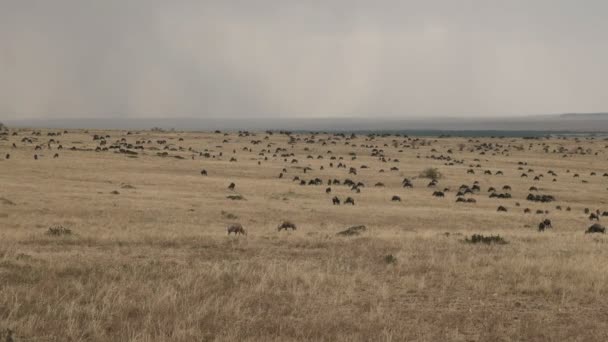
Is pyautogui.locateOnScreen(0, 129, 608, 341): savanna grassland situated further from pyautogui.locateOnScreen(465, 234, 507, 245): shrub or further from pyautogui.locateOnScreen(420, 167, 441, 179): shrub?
pyautogui.locateOnScreen(420, 167, 441, 179): shrub

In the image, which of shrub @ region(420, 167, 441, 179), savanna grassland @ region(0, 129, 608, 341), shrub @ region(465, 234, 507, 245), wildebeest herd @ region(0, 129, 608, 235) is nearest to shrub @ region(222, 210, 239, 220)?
savanna grassland @ region(0, 129, 608, 341)

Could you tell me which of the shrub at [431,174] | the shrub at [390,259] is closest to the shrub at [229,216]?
the shrub at [390,259]

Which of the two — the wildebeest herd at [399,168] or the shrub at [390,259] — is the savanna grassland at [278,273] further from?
the wildebeest herd at [399,168]

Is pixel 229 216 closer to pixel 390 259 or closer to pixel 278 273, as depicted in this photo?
pixel 390 259

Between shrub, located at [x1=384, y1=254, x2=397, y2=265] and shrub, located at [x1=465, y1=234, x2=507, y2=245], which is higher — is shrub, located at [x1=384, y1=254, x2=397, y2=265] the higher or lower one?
the higher one

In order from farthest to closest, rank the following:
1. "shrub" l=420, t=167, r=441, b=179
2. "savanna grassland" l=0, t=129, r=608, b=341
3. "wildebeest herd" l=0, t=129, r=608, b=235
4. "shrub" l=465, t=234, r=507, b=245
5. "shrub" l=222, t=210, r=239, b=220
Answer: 1. "shrub" l=420, t=167, r=441, b=179
2. "wildebeest herd" l=0, t=129, r=608, b=235
3. "shrub" l=222, t=210, r=239, b=220
4. "shrub" l=465, t=234, r=507, b=245
5. "savanna grassland" l=0, t=129, r=608, b=341

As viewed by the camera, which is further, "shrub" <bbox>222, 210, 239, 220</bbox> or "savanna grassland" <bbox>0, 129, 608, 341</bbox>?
"shrub" <bbox>222, 210, 239, 220</bbox>

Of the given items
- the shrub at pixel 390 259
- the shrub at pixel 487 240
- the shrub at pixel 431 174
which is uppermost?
the shrub at pixel 390 259

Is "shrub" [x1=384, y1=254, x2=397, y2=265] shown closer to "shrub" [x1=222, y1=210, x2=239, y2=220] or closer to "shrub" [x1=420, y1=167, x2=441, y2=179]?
"shrub" [x1=222, y1=210, x2=239, y2=220]

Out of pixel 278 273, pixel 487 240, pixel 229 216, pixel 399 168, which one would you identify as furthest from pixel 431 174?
pixel 278 273

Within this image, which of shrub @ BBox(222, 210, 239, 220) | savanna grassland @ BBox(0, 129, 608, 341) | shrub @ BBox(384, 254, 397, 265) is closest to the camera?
savanna grassland @ BBox(0, 129, 608, 341)

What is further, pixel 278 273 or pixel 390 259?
pixel 390 259

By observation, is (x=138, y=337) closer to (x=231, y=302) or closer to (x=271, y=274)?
(x=231, y=302)

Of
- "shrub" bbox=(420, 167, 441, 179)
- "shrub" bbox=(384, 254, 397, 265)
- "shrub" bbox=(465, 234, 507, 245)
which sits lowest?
"shrub" bbox=(420, 167, 441, 179)
